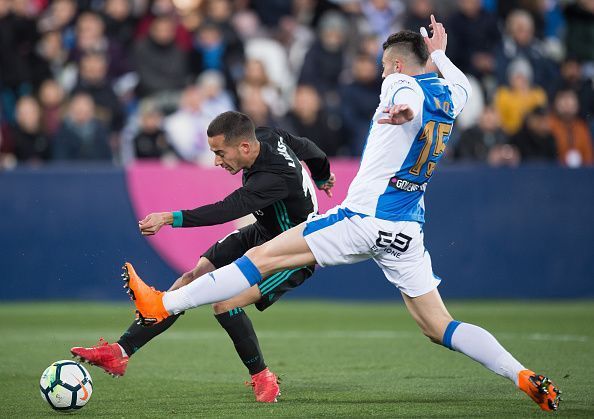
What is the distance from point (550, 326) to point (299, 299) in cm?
361

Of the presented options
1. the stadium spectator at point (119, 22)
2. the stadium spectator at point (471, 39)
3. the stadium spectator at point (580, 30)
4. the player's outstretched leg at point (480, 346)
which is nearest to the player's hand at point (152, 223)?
the player's outstretched leg at point (480, 346)

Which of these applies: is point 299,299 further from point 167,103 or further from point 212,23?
point 212,23

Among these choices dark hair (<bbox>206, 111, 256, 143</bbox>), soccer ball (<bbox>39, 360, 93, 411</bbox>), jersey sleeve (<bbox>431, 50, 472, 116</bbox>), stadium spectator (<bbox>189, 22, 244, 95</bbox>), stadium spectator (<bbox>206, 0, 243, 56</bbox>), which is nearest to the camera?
soccer ball (<bbox>39, 360, 93, 411</bbox>)

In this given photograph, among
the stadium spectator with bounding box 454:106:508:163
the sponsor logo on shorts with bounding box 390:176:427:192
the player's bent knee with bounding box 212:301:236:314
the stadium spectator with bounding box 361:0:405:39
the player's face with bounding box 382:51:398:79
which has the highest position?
the stadium spectator with bounding box 361:0:405:39

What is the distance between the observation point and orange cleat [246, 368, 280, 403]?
7602mm

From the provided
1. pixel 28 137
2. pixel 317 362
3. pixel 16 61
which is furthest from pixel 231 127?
pixel 16 61

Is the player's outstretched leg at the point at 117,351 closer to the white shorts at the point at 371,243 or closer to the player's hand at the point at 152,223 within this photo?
the player's hand at the point at 152,223

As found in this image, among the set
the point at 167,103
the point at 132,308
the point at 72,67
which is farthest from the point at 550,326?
the point at 72,67

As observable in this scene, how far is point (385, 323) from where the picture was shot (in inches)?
493

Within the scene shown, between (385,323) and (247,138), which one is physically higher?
(247,138)

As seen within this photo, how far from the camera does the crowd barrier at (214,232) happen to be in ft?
45.9

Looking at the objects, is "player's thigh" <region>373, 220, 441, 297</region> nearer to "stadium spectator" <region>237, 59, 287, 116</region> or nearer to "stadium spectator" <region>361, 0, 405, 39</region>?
"stadium spectator" <region>237, 59, 287, 116</region>

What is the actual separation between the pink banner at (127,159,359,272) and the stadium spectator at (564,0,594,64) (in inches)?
223

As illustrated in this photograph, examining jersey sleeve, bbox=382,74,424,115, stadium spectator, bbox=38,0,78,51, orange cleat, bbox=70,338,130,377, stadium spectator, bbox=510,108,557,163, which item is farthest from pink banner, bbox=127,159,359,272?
jersey sleeve, bbox=382,74,424,115
